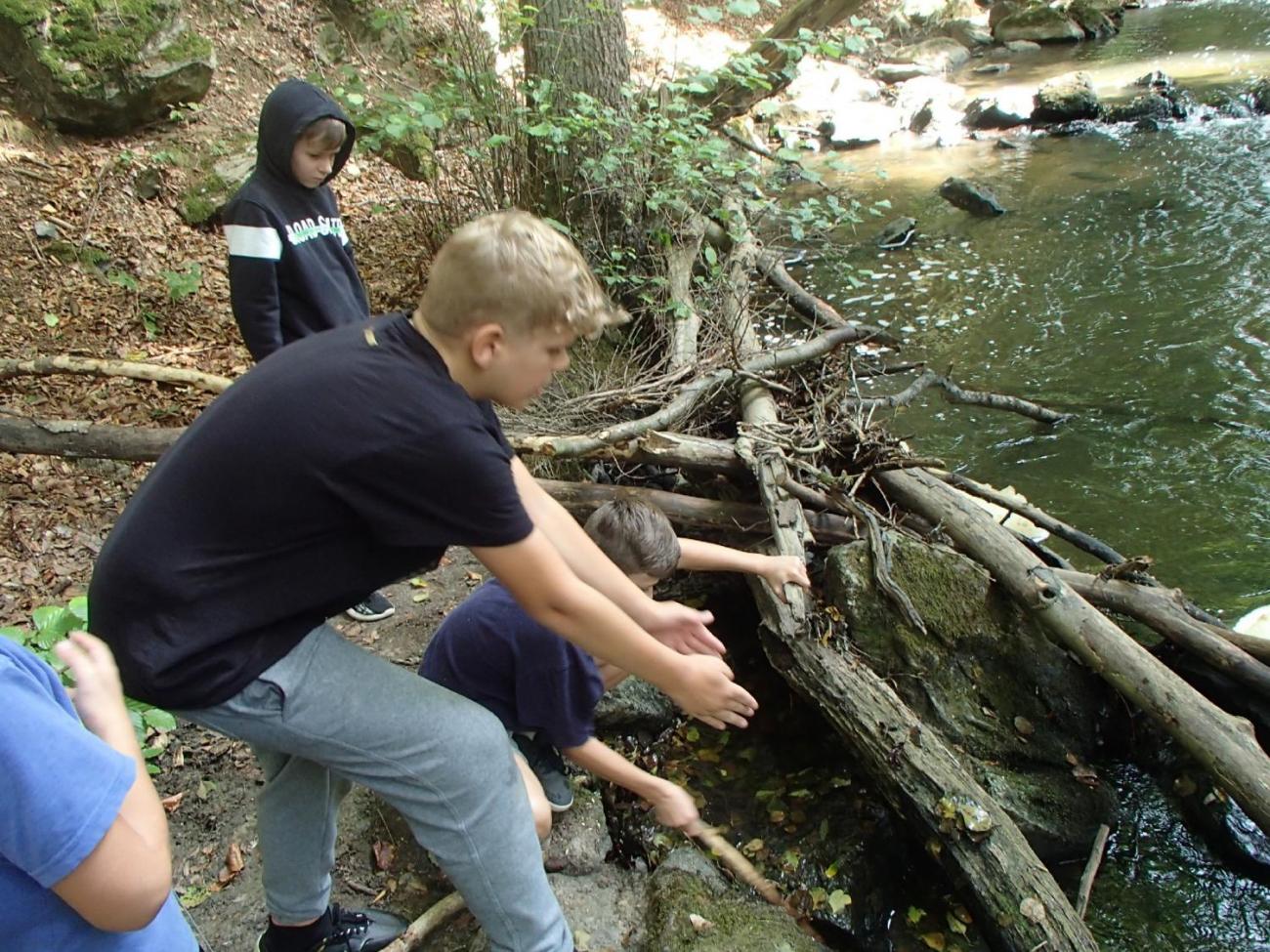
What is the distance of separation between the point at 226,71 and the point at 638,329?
4.91 m

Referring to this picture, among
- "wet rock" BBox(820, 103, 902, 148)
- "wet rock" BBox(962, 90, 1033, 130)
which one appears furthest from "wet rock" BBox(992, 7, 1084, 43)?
"wet rock" BBox(820, 103, 902, 148)

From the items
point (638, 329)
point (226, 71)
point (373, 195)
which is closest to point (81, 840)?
point (638, 329)

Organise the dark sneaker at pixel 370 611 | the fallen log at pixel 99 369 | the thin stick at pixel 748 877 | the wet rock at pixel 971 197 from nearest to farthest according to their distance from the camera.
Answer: the thin stick at pixel 748 877, the dark sneaker at pixel 370 611, the fallen log at pixel 99 369, the wet rock at pixel 971 197

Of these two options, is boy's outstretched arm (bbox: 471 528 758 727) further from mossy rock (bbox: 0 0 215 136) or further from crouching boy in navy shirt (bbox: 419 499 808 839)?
mossy rock (bbox: 0 0 215 136)

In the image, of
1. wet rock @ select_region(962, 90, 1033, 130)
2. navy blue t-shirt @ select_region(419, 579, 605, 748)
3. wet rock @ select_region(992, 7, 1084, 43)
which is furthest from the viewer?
wet rock @ select_region(992, 7, 1084, 43)

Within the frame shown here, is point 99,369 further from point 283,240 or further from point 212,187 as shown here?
point 212,187

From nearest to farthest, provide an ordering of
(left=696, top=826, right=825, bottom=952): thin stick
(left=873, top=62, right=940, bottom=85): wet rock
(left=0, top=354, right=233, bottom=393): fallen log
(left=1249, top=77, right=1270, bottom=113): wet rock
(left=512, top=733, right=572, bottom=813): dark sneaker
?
(left=512, top=733, right=572, bottom=813): dark sneaker → (left=696, top=826, right=825, bottom=952): thin stick → (left=0, top=354, right=233, bottom=393): fallen log → (left=1249, top=77, right=1270, bottom=113): wet rock → (left=873, top=62, right=940, bottom=85): wet rock

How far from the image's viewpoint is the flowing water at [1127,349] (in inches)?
127

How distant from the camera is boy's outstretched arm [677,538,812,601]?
260cm

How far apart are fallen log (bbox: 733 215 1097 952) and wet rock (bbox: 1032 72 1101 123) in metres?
12.6

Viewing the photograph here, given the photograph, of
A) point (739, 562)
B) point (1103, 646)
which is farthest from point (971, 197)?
point (739, 562)

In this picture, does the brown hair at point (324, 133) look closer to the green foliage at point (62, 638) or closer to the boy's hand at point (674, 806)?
the green foliage at point (62, 638)

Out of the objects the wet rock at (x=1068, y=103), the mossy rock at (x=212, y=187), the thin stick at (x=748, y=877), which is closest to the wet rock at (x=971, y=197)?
the wet rock at (x=1068, y=103)

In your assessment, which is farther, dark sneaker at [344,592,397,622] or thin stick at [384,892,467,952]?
dark sneaker at [344,592,397,622]
